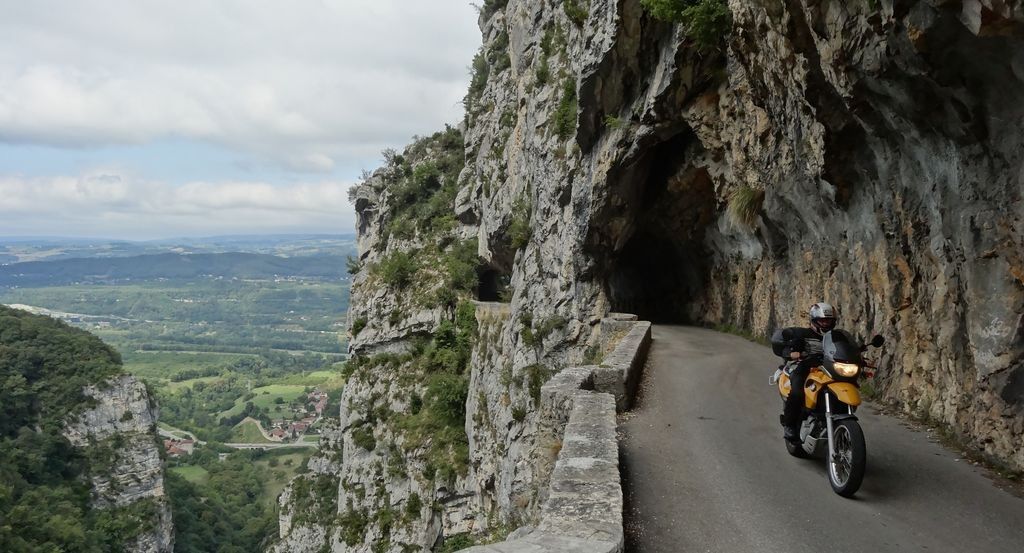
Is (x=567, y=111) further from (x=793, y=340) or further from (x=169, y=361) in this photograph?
(x=169, y=361)

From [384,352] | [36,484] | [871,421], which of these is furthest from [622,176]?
Answer: [36,484]

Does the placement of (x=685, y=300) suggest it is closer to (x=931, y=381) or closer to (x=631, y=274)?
(x=631, y=274)

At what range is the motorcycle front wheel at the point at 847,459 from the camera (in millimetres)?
4539

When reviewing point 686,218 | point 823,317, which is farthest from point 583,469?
point 686,218

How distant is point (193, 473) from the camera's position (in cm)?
7675

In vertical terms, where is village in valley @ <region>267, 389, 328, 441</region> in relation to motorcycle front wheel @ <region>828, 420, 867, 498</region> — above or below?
below

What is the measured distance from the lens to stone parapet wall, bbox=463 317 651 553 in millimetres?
3252

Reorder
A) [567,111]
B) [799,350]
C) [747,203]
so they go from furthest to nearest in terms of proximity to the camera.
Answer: [567,111]
[747,203]
[799,350]

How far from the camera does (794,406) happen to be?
5.52 m

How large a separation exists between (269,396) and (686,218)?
125 m

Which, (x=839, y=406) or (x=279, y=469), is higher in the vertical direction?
(x=839, y=406)

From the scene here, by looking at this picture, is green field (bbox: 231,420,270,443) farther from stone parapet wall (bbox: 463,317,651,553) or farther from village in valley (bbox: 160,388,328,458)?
stone parapet wall (bbox: 463,317,651,553)

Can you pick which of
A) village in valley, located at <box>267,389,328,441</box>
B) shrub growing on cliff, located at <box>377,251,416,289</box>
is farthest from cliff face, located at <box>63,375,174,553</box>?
village in valley, located at <box>267,389,328,441</box>

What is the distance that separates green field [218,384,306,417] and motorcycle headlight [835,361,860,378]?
125 m
